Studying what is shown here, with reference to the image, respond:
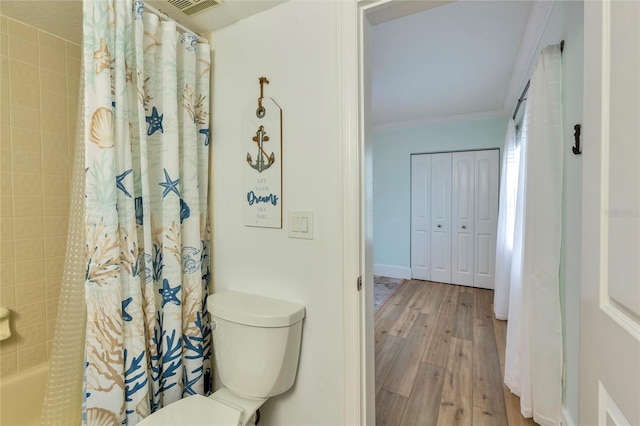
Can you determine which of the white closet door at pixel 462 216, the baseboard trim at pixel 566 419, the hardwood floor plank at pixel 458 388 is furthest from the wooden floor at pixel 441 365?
the white closet door at pixel 462 216

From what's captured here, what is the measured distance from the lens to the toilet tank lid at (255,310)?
113cm

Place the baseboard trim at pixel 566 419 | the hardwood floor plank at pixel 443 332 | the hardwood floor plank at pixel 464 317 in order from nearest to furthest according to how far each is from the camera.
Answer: the baseboard trim at pixel 566 419 → the hardwood floor plank at pixel 443 332 → the hardwood floor plank at pixel 464 317

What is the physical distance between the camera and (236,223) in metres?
1.43

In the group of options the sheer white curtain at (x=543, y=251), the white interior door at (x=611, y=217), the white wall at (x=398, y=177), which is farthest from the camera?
the white wall at (x=398, y=177)

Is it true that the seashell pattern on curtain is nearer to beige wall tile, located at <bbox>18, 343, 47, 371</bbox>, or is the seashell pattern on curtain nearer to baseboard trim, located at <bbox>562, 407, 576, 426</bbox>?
beige wall tile, located at <bbox>18, 343, 47, 371</bbox>

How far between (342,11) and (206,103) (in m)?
0.79

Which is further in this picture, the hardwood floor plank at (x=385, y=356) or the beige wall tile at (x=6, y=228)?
the hardwood floor plank at (x=385, y=356)

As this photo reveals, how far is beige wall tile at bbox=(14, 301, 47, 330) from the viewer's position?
4.52 feet

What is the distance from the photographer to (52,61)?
4.87ft

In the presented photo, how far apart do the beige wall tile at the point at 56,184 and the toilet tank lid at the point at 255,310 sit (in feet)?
3.55

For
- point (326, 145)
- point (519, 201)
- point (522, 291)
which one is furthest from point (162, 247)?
point (519, 201)

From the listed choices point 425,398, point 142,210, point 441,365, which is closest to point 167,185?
point 142,210

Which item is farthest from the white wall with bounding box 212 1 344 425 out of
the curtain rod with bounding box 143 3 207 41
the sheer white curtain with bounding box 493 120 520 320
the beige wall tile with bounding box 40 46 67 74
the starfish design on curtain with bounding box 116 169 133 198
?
the sheer white curtain with bounding box 493 120 520 320

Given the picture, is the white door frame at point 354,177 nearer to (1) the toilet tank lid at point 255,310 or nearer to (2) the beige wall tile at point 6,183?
(1) the toilet tank lid at point 255,310
